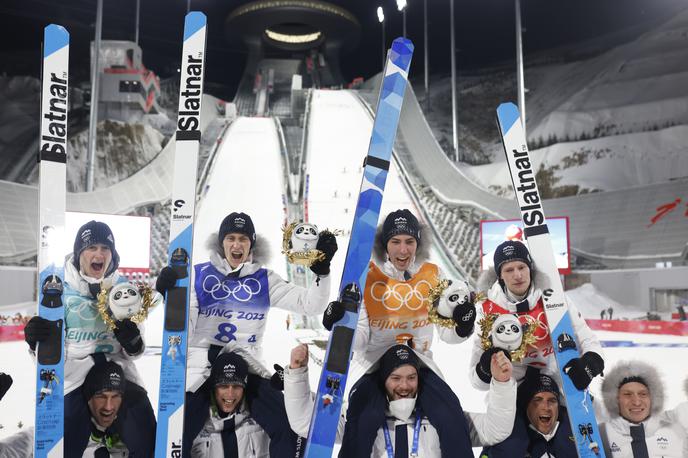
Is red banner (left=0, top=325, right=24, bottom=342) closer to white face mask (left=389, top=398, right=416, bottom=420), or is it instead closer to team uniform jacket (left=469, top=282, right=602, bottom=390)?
white face mask (left=389, top=398, right=416, bottom=420)

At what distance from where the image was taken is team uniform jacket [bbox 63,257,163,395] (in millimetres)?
2641

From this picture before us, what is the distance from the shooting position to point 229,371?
261 centimetres

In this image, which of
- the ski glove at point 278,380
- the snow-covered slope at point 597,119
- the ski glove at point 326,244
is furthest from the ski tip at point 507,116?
the snow-covered slope at point 597,119

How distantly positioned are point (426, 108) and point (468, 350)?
24.9 metres

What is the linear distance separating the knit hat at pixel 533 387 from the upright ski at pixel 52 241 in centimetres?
223

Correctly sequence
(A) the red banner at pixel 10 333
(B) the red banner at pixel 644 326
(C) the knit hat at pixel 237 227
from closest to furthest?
(C) the knit hat at pixel 237 227 < (A) the red banner at pixel 10 333 < (B) the red banner at pixel 644 326

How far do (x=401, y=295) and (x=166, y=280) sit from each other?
1160 millimetres

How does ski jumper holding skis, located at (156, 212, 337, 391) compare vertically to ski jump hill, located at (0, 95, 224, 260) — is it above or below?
below

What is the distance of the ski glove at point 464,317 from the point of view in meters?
2.46

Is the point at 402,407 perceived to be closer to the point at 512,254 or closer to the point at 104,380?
the point at 512,254

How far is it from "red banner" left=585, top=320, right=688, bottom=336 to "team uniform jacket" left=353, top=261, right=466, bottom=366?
894 cm

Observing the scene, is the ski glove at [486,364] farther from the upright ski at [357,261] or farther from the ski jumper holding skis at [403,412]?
the upright ski at [357,261]

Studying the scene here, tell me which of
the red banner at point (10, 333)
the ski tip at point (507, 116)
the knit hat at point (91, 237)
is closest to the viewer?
the knit hat at point (91, 237)

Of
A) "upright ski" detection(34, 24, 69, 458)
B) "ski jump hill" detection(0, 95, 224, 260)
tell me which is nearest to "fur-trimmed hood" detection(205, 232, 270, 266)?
"upright ski" detection(34, 24, 69, 458)
